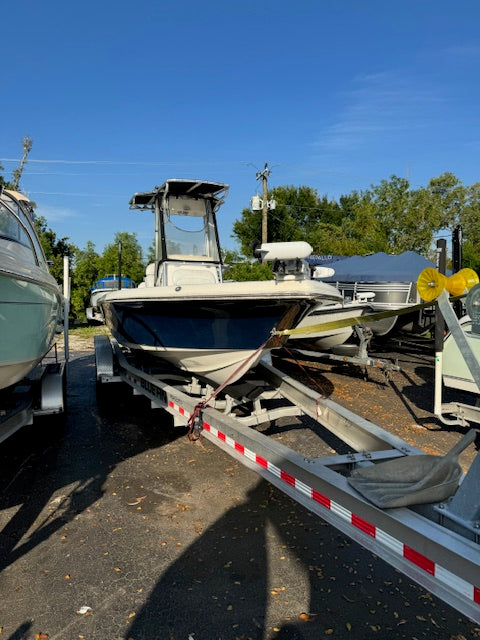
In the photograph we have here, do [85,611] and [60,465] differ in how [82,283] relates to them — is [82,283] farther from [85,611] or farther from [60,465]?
[85,611]

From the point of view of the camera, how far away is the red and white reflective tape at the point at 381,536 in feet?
6.07

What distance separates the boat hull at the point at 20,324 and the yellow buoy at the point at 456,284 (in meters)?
2.76

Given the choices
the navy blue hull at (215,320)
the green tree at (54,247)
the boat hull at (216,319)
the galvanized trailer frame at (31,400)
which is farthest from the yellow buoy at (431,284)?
the green tree at (54,247)

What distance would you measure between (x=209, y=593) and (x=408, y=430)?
393 cm

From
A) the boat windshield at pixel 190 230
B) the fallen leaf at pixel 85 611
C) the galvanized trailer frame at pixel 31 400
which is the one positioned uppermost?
the boat windshield at pixel 190 230

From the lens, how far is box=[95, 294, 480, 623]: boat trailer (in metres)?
1.92

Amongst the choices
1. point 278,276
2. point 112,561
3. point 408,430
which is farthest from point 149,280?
point 112,561

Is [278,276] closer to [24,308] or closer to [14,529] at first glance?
[24,308]

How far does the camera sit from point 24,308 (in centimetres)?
370

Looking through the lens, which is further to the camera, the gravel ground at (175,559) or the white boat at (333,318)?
the white boat at (333,318)

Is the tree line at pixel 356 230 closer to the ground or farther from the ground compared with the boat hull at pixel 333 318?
farther from the ground

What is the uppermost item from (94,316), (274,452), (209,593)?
(94,316)

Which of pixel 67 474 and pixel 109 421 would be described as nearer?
pixel 67 474

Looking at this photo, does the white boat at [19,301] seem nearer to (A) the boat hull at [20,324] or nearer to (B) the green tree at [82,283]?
(A) the boat hull at [20,324]
